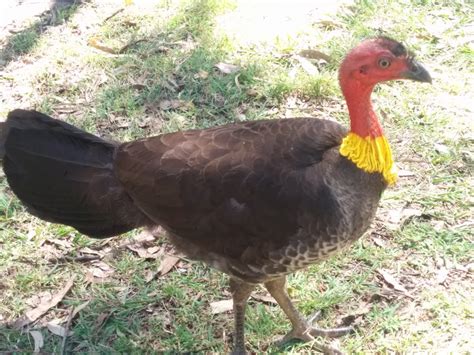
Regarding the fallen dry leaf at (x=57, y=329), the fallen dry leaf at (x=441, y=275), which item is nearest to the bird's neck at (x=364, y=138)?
the fallen dry leaf at (x=441, y=275)

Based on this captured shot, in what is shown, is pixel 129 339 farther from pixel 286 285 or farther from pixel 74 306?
pixel 286 285

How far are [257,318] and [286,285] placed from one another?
28 cm

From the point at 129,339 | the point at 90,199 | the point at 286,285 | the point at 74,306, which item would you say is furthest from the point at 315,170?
the point at 74,306

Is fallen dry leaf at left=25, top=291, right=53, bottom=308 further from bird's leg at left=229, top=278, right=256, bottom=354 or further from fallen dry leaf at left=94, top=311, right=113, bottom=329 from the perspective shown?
bird's leg at left=229, top=278, right=256, bottom=354

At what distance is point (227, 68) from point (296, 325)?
8.84ft

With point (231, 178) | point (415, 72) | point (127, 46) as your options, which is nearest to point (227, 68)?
point (127, 46)

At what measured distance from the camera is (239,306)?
3613mm

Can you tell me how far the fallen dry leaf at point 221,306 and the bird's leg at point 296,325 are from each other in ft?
1.24

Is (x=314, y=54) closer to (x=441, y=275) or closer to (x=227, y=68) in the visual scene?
(x=227, y=68)

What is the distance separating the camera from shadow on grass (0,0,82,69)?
20.0 feet

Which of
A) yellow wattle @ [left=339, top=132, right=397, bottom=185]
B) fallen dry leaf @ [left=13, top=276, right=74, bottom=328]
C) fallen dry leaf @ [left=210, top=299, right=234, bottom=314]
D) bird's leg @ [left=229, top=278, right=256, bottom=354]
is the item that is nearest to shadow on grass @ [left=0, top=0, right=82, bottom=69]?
fallen dry leaf @ [left=13, top=276, right=74, bottom=328]

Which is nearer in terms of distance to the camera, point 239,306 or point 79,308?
point 239,306

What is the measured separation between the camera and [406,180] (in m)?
4.68

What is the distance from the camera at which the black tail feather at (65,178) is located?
145 inches
